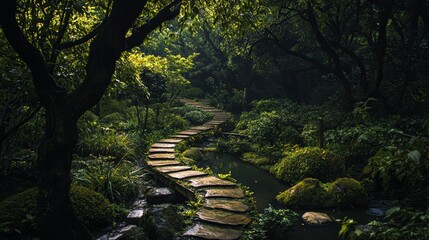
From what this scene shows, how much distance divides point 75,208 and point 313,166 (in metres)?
6.48

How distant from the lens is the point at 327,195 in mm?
8164

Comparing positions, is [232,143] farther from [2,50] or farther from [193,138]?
[2,50]

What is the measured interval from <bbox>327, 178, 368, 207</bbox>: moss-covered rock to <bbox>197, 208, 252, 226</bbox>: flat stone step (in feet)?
9.93

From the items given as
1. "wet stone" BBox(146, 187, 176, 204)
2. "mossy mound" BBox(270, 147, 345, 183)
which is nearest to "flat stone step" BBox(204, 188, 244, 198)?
"wet stone" BBox(146, 187, 176, 204)

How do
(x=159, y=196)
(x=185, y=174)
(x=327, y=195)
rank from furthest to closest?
(x=185, y=174) → (x=327, y=195) → (x=159, y=196)

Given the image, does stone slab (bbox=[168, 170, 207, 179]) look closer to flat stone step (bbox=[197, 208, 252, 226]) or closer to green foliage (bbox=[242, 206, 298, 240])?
flat stone step (bbox=[197, 208, 252, 226])

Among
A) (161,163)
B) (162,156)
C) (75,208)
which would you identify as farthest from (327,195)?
(75,208)

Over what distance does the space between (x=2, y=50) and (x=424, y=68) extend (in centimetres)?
1500

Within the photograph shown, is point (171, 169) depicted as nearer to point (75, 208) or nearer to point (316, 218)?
point (75, 208)

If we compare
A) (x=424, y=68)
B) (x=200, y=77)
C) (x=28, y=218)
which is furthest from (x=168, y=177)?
(x=200, y=77)

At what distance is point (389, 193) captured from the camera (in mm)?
8305

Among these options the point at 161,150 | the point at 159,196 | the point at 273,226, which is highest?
the point at 161,150

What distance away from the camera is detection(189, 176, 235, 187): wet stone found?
7.82m

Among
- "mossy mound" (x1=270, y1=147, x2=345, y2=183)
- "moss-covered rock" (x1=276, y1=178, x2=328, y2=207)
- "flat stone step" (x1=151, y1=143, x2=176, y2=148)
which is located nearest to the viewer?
"moss-covered rock" (x1=276, y1=178, x2=328, y2=207)
